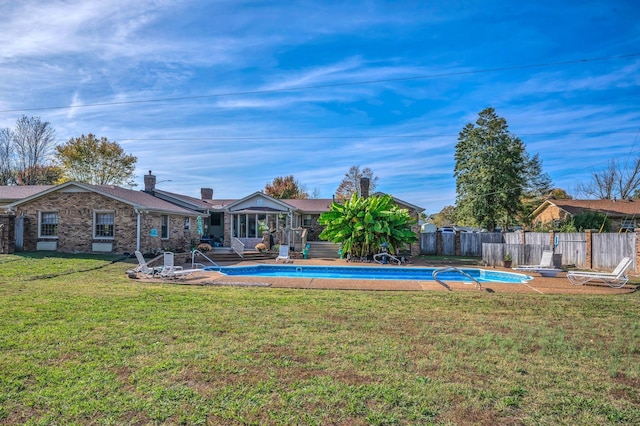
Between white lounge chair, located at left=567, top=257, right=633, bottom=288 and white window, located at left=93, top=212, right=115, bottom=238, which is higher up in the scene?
white window, located at left=93, top=212, right=115, bottom=238

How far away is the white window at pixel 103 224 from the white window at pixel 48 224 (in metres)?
2.22

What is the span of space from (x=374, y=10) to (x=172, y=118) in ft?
42.5

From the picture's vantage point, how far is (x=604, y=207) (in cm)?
3497

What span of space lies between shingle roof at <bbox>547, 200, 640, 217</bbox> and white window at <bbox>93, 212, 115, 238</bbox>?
115 ft

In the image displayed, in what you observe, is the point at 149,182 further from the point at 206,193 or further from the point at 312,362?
the point at 312,362

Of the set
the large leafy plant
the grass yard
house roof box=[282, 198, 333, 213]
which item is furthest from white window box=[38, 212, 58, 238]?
house roof box=[282, 198, 333, 213]

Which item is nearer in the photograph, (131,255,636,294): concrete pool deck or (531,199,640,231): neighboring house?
(131,255,636,294): concrete pool deck

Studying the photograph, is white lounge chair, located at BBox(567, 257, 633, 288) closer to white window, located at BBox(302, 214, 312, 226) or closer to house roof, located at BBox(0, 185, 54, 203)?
white window, located at BBox(302, 214, 312, 226)

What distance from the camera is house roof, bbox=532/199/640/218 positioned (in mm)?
33469

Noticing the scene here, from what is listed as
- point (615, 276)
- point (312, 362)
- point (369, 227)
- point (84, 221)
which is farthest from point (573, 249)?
point (84, 221)

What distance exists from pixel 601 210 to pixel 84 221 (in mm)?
38493

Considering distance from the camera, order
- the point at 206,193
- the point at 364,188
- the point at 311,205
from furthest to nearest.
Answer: the point at 206,193, the point at 311,205, the point at 364,188

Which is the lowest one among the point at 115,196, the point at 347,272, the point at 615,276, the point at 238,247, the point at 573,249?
the point at 347,272

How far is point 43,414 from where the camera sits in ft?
11.7
